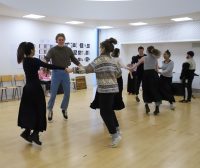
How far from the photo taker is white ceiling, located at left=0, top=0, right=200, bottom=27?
7148 mm

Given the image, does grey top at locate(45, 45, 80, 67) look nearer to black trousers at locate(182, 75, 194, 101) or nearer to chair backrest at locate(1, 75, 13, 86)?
chair backrest at locate(1, 75, 13, 86)

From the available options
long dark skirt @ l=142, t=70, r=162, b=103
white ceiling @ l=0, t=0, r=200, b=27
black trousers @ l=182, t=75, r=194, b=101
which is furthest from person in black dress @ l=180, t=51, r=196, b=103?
long dark skirt @ l=142, t=70, r=162, b=103

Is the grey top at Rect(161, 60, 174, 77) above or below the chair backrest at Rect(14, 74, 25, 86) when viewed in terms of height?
above

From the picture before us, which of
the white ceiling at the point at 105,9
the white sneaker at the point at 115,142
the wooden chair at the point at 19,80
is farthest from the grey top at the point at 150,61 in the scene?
the wooden chair at the point at 19,80

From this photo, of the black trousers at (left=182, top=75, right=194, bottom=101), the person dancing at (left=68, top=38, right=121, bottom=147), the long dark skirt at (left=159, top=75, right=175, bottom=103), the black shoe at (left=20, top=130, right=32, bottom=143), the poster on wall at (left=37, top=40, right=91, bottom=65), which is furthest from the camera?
the poster on wall at (left=37, top=40, right=91, bottom=65)

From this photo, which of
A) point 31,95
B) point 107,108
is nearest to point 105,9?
point 107,108

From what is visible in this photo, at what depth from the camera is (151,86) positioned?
5.61 m

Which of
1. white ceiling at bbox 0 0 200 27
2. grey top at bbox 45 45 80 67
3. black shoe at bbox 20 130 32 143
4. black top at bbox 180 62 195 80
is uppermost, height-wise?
white ceiling at bbox 0 0 200 27

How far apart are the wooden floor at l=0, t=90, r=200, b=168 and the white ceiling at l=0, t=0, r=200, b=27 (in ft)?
9.53

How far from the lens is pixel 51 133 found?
432 centimetres

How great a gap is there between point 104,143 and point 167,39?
21.6ft

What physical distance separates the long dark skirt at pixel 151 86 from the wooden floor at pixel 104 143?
393 millimetres

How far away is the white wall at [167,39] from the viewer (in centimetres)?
909

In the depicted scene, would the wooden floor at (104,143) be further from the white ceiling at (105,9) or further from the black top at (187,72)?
the white ceiling at (105,9)
